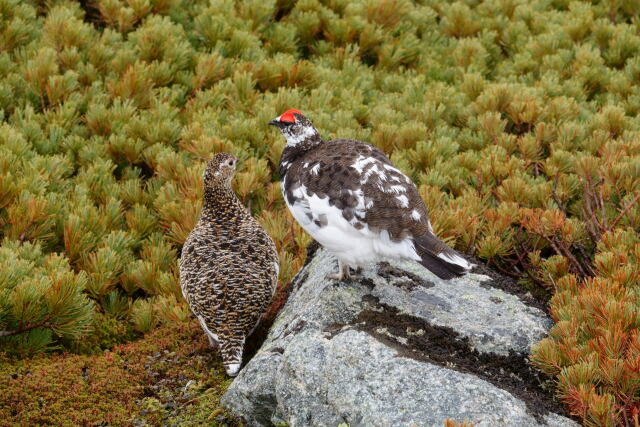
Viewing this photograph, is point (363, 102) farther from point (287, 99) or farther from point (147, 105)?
point (147, 105)

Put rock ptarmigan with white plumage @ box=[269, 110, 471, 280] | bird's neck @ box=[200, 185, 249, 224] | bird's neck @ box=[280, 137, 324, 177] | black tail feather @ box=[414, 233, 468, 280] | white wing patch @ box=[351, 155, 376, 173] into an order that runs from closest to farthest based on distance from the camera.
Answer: black tail feather @ box=[414, 233, 468, 280] → rock ptarmigan with white plumage @ box=[269, 110, 471, 280] → white wing patch @ box=[351, 155, 376, 173] → bird's neck @ box=[280, 137, 324, 177] → bird's neck @ box=[200, 185, 249, 224]

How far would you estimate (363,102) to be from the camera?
24.4ft

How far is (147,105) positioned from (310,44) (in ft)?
6.89

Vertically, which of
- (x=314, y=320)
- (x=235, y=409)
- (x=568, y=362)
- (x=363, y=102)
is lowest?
(x=363, y=102)

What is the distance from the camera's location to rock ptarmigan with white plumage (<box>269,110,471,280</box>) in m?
3.76

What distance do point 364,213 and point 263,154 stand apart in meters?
2.71

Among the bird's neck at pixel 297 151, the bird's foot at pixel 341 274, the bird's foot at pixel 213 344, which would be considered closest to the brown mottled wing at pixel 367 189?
the bird's neck at pixel 297 151

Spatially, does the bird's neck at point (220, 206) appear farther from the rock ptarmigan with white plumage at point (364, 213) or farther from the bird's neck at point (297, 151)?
the rock ptarmigan with white plumage at point (364, 213)

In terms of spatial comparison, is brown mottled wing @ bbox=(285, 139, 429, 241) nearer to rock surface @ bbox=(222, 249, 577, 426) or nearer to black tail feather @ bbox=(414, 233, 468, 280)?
black tail feather @ bbox=(414, 233, 468, 280)

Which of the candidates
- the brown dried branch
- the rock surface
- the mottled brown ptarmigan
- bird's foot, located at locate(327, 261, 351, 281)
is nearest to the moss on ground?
the mottled brown ptarmigan

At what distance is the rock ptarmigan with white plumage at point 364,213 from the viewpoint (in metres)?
3.76

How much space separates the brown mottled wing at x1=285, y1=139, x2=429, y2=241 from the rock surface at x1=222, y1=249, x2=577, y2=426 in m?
0.46

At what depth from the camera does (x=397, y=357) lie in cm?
339

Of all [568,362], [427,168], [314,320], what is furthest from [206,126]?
[568,362]
